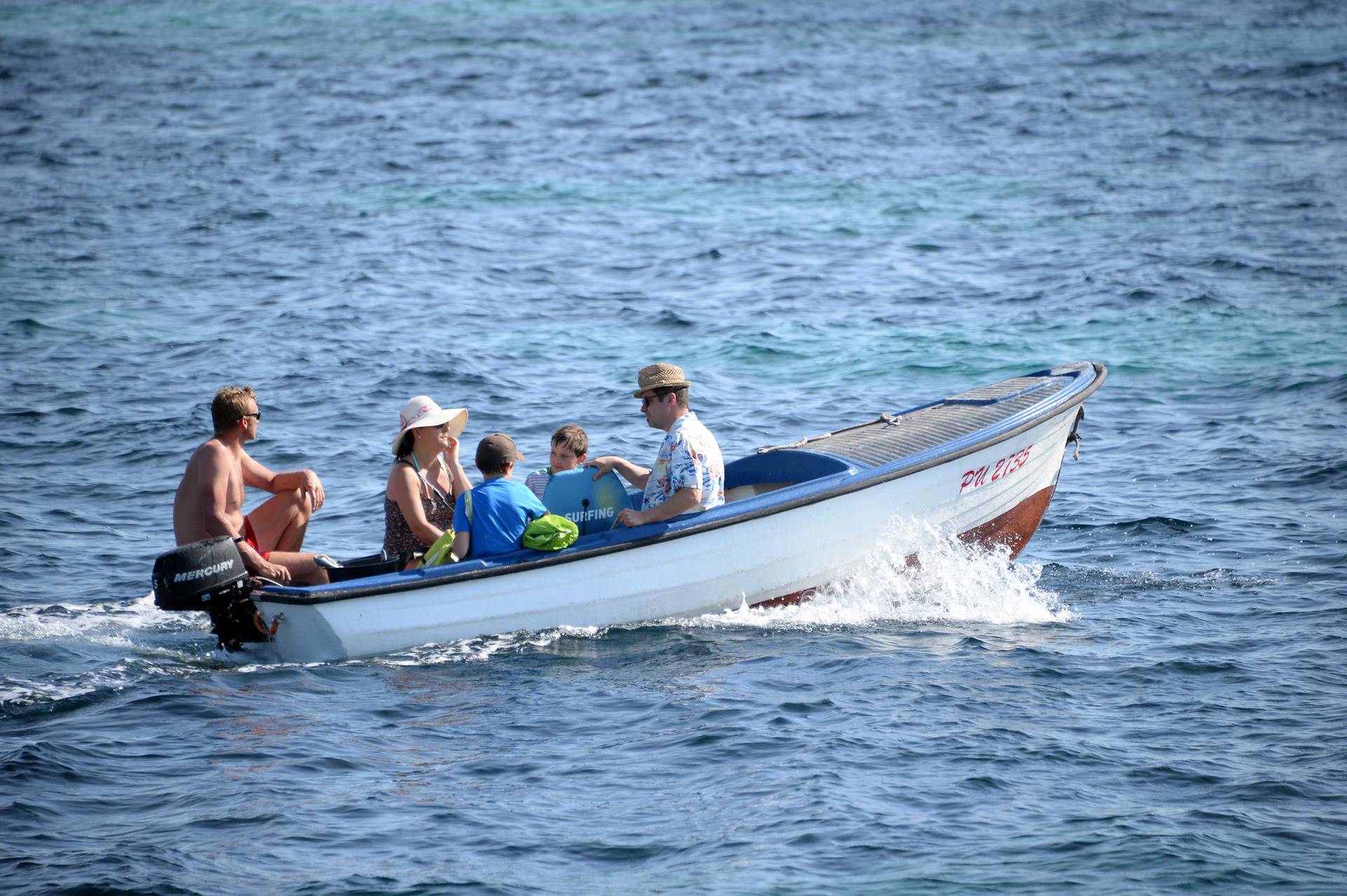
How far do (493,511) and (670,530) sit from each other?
0.95m

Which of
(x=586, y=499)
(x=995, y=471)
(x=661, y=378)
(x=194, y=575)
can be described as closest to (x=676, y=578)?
(x=586, y=499)

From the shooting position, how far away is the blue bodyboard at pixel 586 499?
823 centimetres

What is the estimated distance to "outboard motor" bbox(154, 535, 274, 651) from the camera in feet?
24.0

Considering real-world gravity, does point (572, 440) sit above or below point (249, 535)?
above

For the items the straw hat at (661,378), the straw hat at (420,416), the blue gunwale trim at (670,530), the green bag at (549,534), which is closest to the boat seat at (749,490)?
the blue gunwale trim at (670,530)

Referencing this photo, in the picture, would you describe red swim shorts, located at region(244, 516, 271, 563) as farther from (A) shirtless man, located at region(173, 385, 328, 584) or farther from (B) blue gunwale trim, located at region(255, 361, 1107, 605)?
(B) blue gunwale trim, located at region(255, 361, 1107, 605)

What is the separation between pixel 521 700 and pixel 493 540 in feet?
3.23

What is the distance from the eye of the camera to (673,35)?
36188 mm

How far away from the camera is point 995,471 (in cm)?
886

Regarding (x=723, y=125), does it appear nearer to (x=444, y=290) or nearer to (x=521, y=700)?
(x=444, y=290)

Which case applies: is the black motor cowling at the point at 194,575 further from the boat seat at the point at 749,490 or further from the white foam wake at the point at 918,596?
the boat seat at the point at 749,490

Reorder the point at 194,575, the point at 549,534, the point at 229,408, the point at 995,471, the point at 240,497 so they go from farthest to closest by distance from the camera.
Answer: the point at 995,471 < the point at 240,497 < the point at 229,408 < the point at 549,534 < the point at 194,575

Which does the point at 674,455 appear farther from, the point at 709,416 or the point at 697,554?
the point at 709,416

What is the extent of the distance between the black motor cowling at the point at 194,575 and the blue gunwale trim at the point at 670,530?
0.24 meters
